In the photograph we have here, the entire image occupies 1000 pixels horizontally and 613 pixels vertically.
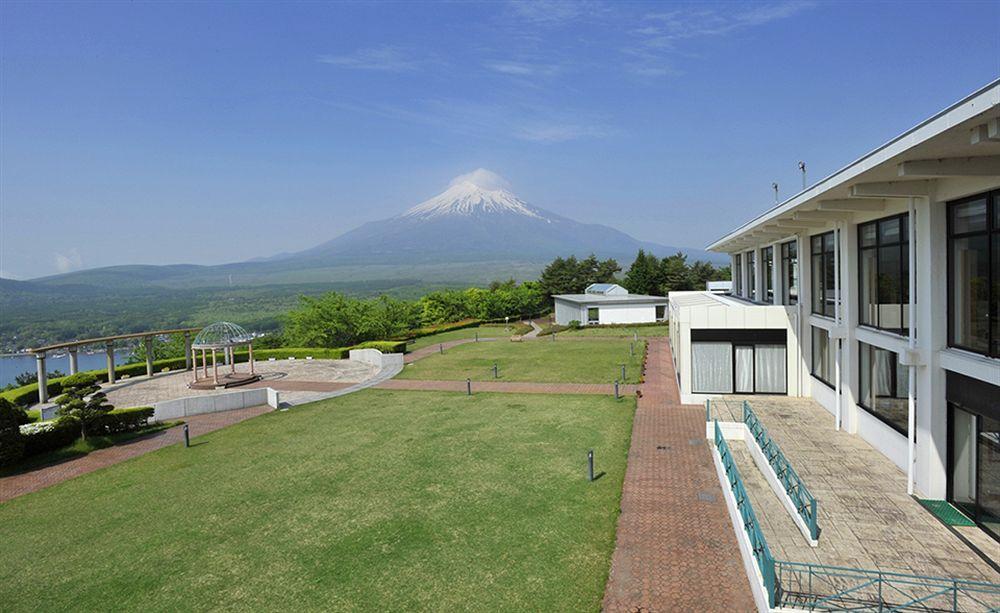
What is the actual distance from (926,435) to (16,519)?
62.8 feet

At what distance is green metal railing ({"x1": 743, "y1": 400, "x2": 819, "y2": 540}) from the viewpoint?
8.24 m

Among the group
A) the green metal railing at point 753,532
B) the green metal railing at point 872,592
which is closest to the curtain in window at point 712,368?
the green metal railing at point 753,532

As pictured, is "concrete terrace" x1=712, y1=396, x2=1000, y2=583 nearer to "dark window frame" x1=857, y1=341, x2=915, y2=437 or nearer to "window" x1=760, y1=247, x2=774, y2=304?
"dark window frame" x1=857, y1=341, x2=915, y2=437

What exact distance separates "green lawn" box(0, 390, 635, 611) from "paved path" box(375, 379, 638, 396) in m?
4.57

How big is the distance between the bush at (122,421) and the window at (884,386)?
2312cm

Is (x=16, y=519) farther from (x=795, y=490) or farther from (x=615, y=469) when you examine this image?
(x=795, y=490)

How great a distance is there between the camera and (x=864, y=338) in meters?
12.6

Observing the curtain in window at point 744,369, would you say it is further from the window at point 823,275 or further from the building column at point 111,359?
the building column at point 111,359

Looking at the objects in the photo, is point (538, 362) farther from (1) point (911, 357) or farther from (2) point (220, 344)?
(1) point (911, 357)

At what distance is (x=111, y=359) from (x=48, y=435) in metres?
12.5

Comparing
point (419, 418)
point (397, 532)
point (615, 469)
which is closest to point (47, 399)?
point (419, 418)

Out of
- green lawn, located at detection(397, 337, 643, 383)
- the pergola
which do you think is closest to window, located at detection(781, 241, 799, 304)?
green lawn, located at detection(397, 337, 643, 383)

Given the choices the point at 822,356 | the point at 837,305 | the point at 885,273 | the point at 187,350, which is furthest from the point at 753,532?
the point at 187,350

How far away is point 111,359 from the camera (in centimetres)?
2838
